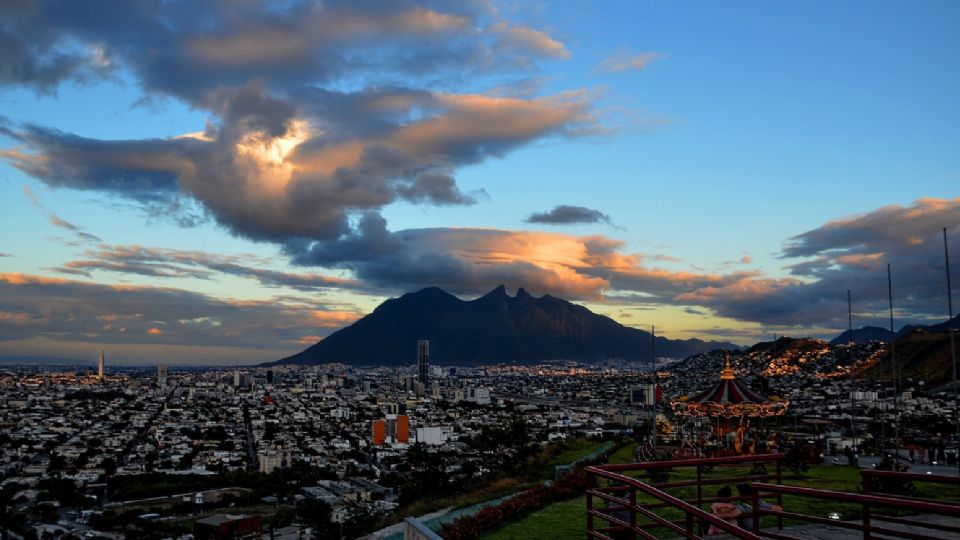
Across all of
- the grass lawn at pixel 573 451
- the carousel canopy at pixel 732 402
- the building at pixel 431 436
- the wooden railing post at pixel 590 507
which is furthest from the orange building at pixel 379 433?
the wooden railing post at pixel 590 507

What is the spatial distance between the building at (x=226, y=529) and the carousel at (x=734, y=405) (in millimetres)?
20453

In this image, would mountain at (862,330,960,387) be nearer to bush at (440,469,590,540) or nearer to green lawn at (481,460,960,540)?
green lawn at (481,460,960,540)

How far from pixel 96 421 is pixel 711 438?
105928 millimetres

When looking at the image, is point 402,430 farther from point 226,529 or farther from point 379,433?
point 226,529

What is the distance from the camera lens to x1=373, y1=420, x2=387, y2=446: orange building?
87.8m

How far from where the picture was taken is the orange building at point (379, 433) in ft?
288

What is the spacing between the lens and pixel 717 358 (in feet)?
623

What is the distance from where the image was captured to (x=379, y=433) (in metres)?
90.5

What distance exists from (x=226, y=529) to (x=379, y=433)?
5821 centimetres

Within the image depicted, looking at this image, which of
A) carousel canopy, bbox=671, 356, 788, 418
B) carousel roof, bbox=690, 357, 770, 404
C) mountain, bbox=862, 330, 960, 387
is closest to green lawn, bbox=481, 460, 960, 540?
carousel canopy, bbox=671, 356, 788, 418

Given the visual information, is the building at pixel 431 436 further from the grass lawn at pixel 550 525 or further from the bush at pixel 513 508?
the grass lawn at pixel 550 525

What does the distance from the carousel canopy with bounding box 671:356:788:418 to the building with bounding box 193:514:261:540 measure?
20.6 m

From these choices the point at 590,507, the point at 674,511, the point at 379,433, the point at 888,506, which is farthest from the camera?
the point at 379,433

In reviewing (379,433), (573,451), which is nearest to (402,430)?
(379,433)
